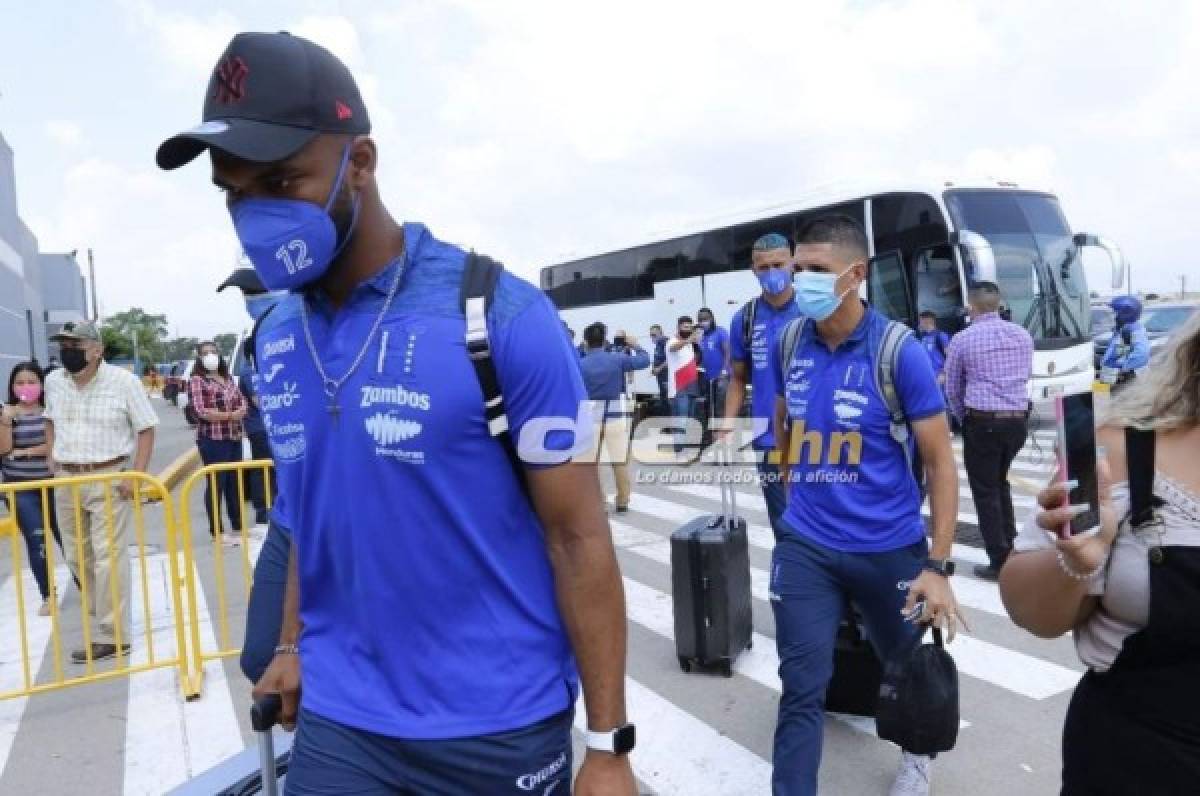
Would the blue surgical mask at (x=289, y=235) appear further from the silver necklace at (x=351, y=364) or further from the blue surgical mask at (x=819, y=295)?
the blue surgical mask at (x=819, y=295)

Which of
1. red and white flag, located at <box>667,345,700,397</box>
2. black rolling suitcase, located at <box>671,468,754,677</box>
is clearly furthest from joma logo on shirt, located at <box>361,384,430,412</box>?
red and white flag, located at <box>667,345,700,397</box>

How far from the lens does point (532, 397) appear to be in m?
1.57

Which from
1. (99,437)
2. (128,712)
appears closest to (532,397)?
(128,712)

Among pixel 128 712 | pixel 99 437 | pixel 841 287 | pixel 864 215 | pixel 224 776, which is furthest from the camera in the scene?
pixel 864 215

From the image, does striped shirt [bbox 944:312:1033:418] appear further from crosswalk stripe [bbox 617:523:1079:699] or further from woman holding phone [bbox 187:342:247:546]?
woman holding phone [bbox 187:342:247:546]

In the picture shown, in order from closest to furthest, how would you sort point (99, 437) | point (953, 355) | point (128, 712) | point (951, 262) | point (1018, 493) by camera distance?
point (128, 712) → point (99, 437) → point (953, 355) → point (1018, 493) → point (951, 262)

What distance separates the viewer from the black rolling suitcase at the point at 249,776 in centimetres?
227

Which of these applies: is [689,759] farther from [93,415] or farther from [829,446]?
[93,415]

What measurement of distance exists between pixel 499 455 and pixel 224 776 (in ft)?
5.27

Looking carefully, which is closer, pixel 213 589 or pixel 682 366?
pixel 213 589

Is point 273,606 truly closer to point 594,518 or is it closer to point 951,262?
point 594,518

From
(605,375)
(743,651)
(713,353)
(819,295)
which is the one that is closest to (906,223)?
(713,353)

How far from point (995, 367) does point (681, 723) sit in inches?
134

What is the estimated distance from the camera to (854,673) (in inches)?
164
